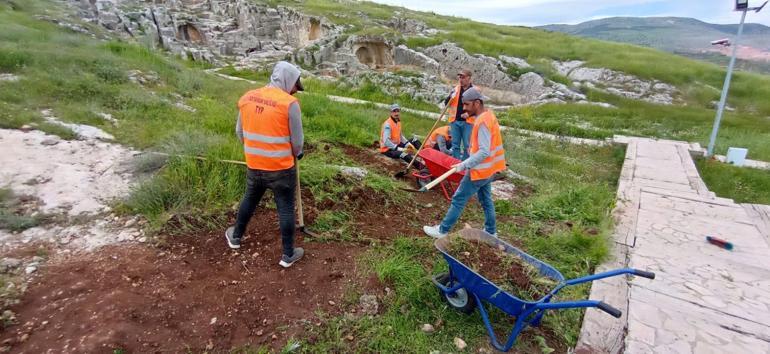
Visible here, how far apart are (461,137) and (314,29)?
24912mm

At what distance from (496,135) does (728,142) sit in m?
11.5

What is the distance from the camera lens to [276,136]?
3066 mm

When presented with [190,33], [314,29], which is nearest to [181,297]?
[314,29]

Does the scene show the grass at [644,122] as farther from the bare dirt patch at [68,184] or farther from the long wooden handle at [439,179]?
the bare dirt patch at [68,184]

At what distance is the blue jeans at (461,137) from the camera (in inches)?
243

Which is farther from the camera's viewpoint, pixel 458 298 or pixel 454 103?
pixel 454 103

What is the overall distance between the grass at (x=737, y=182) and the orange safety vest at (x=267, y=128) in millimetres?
8242

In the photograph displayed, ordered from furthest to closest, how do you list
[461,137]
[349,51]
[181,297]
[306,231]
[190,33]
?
[190,33]
[349,51]
[461,137]
[306,231]
[181,297]

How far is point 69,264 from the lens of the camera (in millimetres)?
3168

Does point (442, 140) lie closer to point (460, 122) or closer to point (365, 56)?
point (460, 122)

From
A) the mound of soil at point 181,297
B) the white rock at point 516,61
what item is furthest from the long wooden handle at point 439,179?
the white rock at point 516,61

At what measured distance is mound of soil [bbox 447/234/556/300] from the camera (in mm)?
2994

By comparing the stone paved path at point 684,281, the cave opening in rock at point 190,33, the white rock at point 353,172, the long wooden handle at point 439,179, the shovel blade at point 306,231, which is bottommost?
the stone paved path at point 684,281

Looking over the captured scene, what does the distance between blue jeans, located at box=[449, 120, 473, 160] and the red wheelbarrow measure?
87 cm
